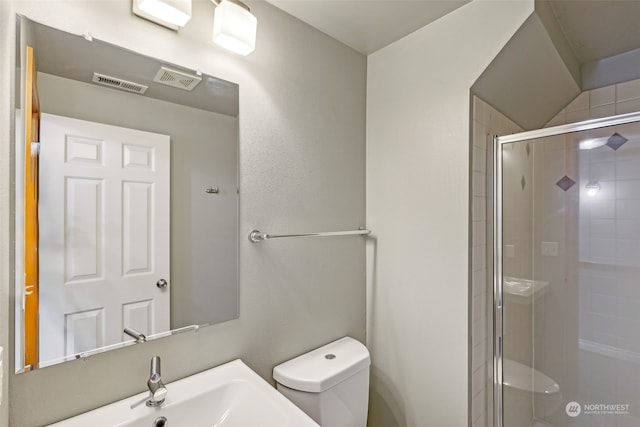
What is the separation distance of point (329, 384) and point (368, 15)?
1647 mm

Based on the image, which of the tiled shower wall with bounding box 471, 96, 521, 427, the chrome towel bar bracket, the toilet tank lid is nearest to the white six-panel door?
the chrome towel bar bracket

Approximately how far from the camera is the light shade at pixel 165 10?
3.11ft

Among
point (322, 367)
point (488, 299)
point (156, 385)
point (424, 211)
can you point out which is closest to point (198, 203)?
point (156, 385)

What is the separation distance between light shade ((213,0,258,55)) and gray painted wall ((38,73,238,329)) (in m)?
0.26

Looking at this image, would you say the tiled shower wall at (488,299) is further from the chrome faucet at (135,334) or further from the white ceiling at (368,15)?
the chrome faucet at (135,334)

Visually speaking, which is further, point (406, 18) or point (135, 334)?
point (406, 18)

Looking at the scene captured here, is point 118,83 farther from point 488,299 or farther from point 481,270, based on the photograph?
point 488,299

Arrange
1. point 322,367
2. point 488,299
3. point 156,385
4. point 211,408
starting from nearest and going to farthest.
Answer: point 156,385, point 211,408, point 322,367, point 488,299

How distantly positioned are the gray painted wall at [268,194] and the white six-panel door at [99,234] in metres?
0.08

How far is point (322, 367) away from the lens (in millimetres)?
1316

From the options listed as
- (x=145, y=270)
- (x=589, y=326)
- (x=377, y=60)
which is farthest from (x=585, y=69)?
(x=145, y=270)

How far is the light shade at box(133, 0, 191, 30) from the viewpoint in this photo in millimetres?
948

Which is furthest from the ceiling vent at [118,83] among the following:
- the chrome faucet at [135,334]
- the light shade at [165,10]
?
the chrome faucet at [135,334]

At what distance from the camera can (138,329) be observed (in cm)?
100
